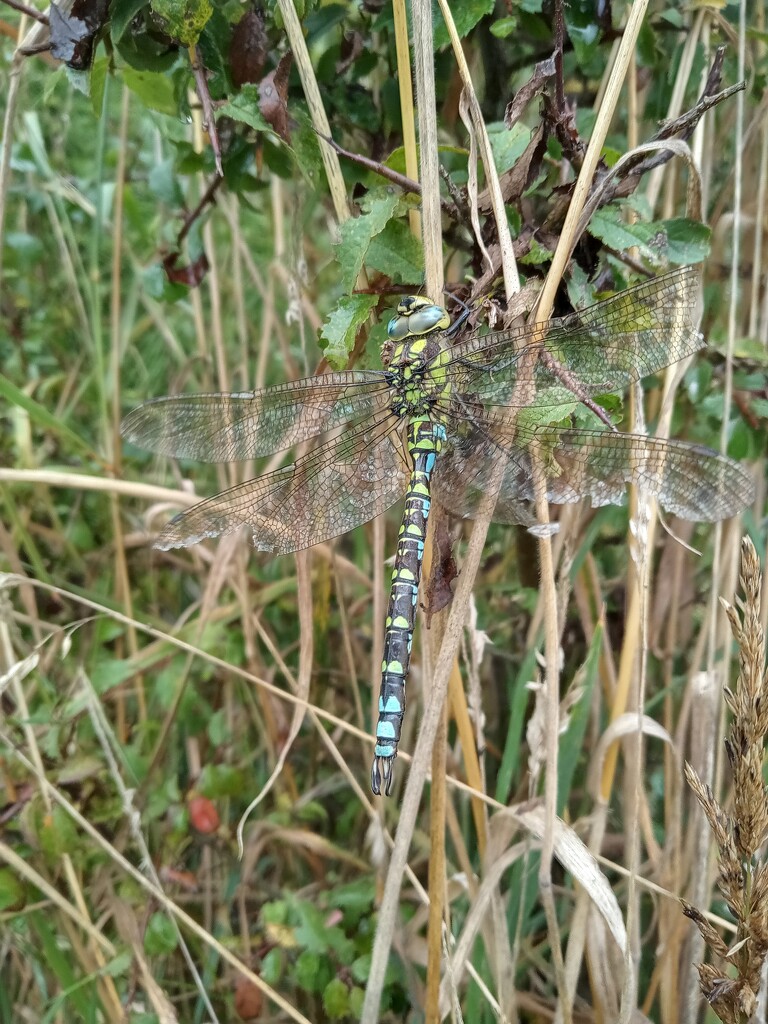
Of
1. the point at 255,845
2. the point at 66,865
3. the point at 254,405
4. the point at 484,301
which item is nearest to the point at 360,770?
the point at 255,845

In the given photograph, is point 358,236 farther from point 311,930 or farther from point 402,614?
point 311,930

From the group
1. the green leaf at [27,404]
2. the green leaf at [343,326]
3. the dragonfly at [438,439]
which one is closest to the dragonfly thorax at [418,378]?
the dragonfly at [438,439]

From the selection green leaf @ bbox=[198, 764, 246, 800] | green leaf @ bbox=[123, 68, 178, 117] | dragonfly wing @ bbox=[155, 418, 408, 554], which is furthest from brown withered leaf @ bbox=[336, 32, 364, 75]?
green leaf @ bbox=[198, 764, 246, 800]

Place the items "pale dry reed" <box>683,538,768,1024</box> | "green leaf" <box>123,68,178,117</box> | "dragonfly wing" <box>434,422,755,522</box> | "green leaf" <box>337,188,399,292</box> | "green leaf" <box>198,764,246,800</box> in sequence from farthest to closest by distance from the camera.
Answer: "green leaf" <box>198,764,246,800</box> → "green leaf" <box>123,68,178,117</box> → "dragonfly wing" <box>434,422,755,522</box> → "green leaf" <box>337,188,399,292</box> → "pale dry reed" <box>683,538,768,1024</box>

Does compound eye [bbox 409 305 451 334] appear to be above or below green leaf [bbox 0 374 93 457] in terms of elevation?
above

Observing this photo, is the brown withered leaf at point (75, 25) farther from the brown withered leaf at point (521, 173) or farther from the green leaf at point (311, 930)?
the green leaf at point (311, 930)

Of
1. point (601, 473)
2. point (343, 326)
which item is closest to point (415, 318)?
point (343, 326)

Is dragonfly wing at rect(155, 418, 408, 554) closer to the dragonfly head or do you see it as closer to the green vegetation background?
the green vegetation background
